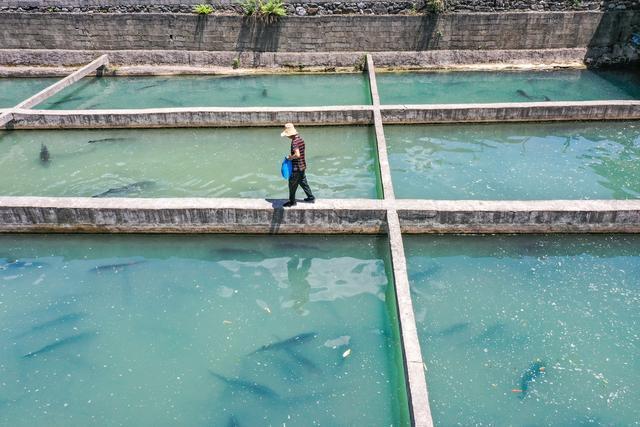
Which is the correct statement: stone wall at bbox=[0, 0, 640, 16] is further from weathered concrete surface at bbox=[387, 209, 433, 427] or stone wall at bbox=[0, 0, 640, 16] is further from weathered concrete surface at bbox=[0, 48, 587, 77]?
weathered concrete surface at bbox=[387, 209, 433, 427]

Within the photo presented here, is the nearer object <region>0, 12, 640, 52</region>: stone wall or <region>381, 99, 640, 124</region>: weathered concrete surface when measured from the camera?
<region>381, 99, 640, 124</region>: weathered concrete surface

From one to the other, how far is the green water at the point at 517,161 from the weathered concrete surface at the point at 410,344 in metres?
2.40

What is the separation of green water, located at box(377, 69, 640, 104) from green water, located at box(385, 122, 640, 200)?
2.49 metres

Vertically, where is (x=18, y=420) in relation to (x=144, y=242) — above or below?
below

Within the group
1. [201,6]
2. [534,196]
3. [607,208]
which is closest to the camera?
[607,208]

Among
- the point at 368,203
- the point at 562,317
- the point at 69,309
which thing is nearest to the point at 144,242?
the point at 69,309

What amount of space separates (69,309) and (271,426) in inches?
142

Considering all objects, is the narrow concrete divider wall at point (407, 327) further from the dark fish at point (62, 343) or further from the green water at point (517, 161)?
the dark fish at point (62, 343)

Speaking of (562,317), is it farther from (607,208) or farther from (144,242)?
(144,242)

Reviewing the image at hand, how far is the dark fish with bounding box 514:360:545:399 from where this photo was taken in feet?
17.2

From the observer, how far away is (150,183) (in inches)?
375

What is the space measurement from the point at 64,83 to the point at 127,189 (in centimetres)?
769

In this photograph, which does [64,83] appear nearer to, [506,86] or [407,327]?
[407,327]

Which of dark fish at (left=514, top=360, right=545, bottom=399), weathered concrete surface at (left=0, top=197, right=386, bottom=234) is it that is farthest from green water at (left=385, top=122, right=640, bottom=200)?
dark fish at (left=514, top=360, right=545, bottom=399)
